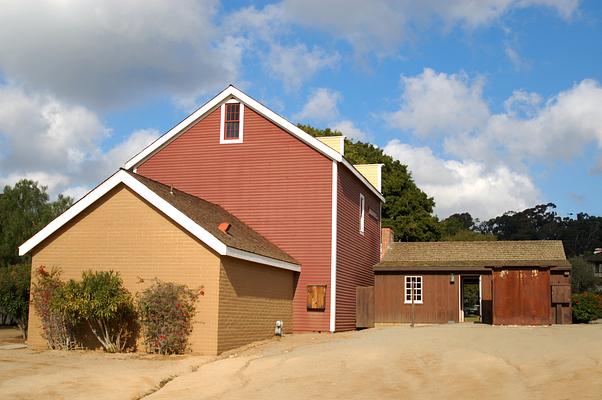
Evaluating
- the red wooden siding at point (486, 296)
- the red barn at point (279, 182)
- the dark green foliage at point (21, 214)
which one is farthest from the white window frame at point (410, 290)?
the dark green foliage at point (21, 214)

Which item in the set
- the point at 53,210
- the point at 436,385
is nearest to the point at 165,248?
the point at 436,385

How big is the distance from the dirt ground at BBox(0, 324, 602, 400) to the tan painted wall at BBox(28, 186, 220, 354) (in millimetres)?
1359

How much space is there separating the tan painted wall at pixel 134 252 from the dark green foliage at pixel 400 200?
31.3m

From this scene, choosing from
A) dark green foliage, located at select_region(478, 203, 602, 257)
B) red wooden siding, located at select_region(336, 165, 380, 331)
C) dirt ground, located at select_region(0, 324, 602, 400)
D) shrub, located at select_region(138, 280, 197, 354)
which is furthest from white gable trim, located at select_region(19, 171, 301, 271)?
dark green foliage, located at select_region(478, 203, 602, 257)

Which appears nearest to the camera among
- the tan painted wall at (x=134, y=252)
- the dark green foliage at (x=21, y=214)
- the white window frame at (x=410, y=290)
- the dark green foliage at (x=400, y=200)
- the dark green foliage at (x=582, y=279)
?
the tan painted wall at (x=134, y=252)

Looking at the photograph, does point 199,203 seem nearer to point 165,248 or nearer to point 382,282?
point 165,248

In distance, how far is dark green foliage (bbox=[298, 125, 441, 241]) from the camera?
5128 centimetres

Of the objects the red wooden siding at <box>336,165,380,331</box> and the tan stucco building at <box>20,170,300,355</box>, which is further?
the red wooden siding at <box>336,165,380,331</box>

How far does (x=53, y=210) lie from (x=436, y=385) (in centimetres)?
3434

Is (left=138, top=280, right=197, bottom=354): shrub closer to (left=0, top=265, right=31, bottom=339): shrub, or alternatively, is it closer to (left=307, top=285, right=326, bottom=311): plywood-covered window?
(left=0, top=265, right=31, bottom=339): shrub

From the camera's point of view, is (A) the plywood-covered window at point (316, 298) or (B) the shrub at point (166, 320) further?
(A) the plywood-covered window at point (316, 298)

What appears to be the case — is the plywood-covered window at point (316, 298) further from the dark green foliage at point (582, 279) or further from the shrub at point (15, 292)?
the dark green foliage at point (582, 279)

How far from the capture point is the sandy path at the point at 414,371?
12562 millimetres

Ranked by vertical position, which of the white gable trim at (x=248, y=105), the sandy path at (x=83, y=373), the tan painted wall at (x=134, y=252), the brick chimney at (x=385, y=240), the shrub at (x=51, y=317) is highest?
the white gable trim at (x=248, y=105)
